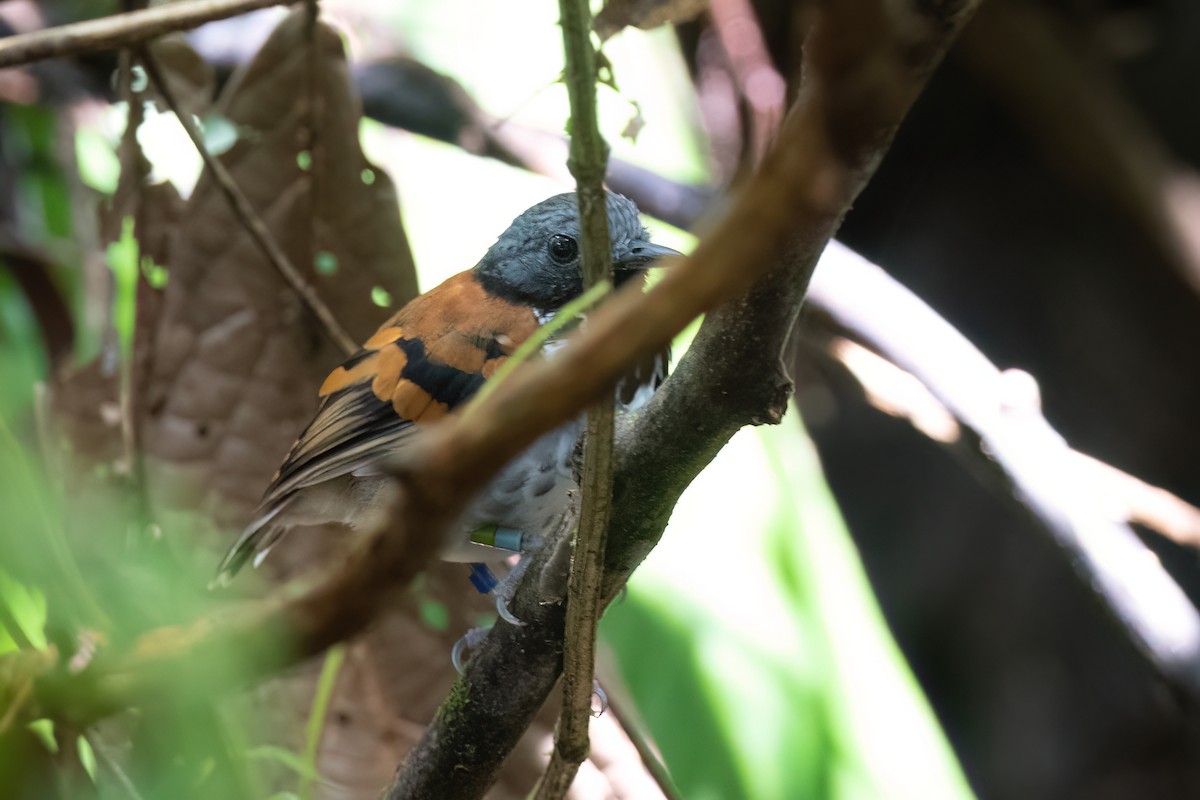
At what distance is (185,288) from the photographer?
2.29 meters

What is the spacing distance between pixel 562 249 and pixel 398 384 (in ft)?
1.53

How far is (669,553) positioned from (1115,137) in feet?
4.93

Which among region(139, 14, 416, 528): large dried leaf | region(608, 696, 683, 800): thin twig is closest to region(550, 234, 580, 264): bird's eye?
region(139, 14, 416, 528): large dried leaf

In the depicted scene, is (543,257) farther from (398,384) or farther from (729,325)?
(729,325)

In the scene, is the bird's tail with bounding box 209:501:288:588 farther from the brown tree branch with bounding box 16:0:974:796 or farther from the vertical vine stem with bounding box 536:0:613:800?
the brown tree branch with bounding box 16:0:974:796

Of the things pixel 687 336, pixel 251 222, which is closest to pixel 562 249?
pixel 687 336

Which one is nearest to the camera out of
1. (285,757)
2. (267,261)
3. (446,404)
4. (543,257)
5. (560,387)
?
(560,387)

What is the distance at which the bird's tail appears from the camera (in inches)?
72.8

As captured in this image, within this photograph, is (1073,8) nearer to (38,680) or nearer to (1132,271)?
(1132,271)

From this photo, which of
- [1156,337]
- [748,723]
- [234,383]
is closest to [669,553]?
[748,723]

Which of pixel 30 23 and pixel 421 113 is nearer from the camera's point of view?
pixel 421 113

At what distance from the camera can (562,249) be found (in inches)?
80.7

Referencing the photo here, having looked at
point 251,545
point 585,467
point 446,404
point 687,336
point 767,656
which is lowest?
point 585,467

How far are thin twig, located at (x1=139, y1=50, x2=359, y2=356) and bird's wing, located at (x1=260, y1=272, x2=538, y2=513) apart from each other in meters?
0.17
